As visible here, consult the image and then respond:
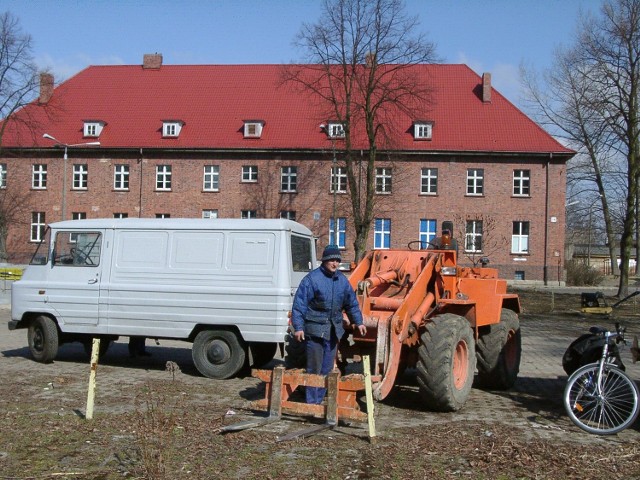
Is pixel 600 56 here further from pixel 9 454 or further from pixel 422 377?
pixel 9 454

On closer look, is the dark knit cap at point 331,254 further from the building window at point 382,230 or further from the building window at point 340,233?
the building window at point 382,230

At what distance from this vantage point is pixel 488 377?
10.6m

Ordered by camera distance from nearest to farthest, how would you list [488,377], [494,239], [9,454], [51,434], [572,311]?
[9,454], [51,434], [488,377], [572,311], [494,239]

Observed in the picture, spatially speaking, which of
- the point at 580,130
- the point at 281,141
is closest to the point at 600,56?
the point at 580,130

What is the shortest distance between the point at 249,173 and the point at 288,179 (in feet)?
8.14

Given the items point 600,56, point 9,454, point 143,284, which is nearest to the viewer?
point 9,454

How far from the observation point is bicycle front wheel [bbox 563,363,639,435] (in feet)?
24.5

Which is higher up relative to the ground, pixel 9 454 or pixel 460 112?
pixel 460 112

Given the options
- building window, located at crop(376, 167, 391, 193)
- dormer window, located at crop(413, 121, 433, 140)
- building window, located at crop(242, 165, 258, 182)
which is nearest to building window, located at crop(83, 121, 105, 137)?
building window, located at crop(242, 165, 258, 182)

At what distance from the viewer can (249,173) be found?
46.9 metres

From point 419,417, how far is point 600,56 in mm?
25543

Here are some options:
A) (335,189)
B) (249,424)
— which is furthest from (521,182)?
(249,424)

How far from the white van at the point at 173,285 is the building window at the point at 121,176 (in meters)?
36.2

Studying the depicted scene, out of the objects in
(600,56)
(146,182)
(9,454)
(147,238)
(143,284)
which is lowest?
(9,454)
